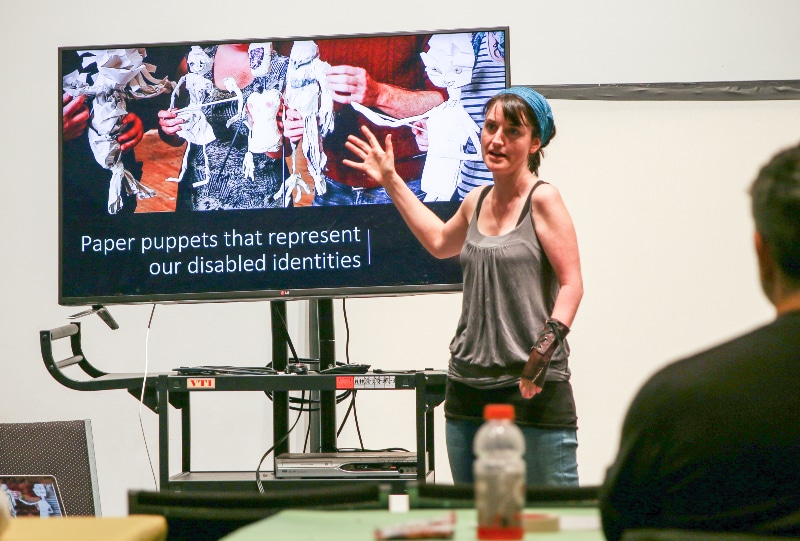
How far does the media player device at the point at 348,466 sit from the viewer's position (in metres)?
2.85

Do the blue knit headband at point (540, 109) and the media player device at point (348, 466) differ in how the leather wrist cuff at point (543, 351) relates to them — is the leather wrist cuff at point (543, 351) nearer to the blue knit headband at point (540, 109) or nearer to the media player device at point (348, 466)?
the blue knit headband at point (540, 109)

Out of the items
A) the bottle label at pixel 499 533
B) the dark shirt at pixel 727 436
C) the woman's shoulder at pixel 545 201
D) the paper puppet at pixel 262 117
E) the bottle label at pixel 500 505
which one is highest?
the paper puppet at pixel 262 117

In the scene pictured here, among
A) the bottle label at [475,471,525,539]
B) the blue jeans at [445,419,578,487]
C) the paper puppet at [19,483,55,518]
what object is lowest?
the paper puppet at [19,483,55,518]

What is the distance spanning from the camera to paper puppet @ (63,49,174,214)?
3092 millimetres

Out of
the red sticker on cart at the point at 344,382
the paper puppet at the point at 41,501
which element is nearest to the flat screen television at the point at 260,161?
the red sticker on cart at the point at 344,382

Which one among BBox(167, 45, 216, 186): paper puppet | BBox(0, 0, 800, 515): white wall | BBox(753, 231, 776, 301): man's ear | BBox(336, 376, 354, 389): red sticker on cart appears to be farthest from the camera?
BBox(0, 0, 800, 515): white wall

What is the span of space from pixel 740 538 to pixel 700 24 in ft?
11.0

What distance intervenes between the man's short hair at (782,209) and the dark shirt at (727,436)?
0.07 m

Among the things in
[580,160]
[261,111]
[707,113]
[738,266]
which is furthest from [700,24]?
[261,111]

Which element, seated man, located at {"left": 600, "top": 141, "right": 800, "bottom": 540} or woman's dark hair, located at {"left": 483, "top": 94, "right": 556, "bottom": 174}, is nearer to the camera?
seated man, located at {"left": 600, "top": 141, "right": 800, "bottom": 540}

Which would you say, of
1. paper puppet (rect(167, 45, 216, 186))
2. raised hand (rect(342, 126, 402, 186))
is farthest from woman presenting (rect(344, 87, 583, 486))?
paper puppet (rect(167, 45, 216, 186))

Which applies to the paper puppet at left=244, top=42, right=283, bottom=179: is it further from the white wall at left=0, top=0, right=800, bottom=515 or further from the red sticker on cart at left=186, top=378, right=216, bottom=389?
the white wall at left=0, top=0, right=800, bottom=515

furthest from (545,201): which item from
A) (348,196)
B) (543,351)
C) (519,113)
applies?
(348,196)

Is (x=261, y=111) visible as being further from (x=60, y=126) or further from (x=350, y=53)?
(x=60, y=126)
